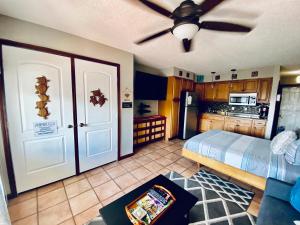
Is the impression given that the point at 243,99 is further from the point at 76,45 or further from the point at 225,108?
the point at 76,45

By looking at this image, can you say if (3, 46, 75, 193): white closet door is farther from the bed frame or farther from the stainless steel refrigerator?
the stainless steel refrigerator

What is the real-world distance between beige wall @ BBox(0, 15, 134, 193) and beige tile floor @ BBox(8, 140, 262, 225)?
2.01 feet

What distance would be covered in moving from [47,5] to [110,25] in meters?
0.69

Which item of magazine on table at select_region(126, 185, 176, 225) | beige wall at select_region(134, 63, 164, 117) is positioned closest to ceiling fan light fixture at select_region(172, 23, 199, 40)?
magazine on table at select_region(126, 185, 176, 225)

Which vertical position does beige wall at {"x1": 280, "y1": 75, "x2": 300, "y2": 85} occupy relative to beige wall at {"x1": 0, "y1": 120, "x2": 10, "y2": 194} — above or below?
above

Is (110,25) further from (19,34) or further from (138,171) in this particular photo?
(138,171)

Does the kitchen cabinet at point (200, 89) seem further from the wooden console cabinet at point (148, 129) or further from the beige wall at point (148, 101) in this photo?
the wooden console cabinet at point (148, 129)

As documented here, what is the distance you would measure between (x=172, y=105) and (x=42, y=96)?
129 inches

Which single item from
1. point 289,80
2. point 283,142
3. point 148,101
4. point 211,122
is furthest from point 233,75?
point 283,142

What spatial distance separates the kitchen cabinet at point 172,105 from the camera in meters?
4.28

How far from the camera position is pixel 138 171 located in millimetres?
2596

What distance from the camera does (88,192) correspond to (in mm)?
2025

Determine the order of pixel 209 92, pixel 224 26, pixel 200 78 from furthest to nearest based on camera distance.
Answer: pixel 200 78 → pixel 209 92 → pixel 224 26

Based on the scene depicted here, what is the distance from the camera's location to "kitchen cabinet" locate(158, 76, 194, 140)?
4.28 metres
